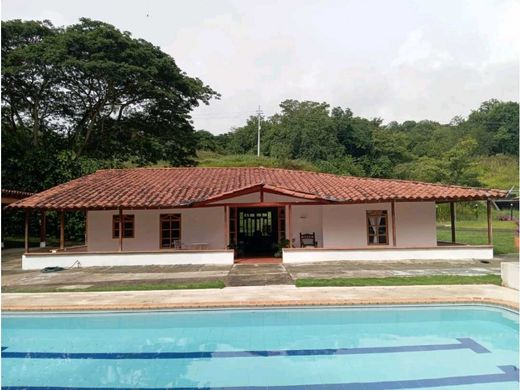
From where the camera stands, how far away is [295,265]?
1468cm

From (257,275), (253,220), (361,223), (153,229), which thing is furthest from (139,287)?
(361,223)

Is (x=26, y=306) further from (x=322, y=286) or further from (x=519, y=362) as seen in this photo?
(x=519, y=362)

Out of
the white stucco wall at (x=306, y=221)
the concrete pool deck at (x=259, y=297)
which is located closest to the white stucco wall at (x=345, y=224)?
the white stucco wall at (x=306, y=221)

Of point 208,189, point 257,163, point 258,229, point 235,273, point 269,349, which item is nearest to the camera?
point 269,349

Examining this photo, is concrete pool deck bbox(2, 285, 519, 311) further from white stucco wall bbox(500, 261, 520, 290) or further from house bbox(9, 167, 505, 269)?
house bbox(9, 167, 505, 269)

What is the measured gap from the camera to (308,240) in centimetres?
1769

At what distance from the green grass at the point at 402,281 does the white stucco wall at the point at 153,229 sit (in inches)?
282

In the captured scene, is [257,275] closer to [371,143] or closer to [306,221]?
[306,221]

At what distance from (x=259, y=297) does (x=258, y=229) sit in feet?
31.8

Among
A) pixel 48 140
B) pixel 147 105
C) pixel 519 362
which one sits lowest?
pixel 519 362

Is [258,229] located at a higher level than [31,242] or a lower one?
higher

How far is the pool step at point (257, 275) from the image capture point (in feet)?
37.6

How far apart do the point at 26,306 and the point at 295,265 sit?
324 inches

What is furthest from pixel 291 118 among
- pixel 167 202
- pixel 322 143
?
pixel 167 202
